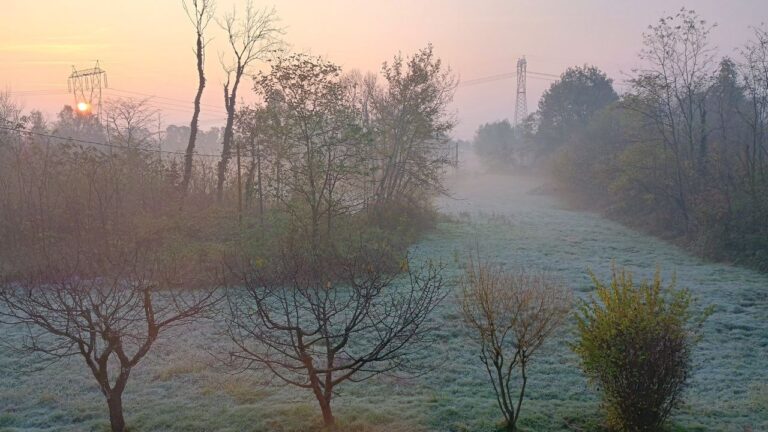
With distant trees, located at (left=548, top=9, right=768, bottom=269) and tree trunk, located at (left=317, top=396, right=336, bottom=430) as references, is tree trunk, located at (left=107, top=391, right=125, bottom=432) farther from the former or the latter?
distant trees, located at (left=548, top=9, right=768, bottom=269)

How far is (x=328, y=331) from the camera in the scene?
26.5 feet

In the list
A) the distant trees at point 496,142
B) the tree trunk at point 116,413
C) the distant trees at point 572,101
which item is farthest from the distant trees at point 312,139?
the distant trees at point 496,142

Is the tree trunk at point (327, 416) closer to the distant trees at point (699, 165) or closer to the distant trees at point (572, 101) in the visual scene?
the distant trees at point (699, 165)

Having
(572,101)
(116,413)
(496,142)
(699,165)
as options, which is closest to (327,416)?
(116,413)

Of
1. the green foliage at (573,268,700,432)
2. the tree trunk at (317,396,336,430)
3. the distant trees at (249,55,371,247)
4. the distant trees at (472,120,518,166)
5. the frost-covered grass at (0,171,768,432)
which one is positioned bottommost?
the frost-covered grass at (0,171,768,432)

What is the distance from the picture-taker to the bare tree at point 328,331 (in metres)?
5.45

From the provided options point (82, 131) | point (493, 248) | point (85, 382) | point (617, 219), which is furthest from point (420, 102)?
point (82, 131)

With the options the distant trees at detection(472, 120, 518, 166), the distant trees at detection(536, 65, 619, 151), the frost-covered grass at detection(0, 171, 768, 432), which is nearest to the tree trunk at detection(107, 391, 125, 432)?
the frost-covered grass at detection(0, 171, 768, 432)

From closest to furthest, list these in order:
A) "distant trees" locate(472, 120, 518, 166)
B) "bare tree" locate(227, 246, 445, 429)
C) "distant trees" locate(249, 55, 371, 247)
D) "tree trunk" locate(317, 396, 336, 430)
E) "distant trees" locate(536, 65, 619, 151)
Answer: "bare tree" locate(227, 246, 445, 429) < "tree trunk" locate(317, 396, 336, 430) < "distant trees" locate(249, 55, 371, 247) < "distant trees" locate(536, 65, 619, 151) < "distant trees" locate(472, 120, 518, 166)

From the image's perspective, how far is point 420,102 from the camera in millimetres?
23797

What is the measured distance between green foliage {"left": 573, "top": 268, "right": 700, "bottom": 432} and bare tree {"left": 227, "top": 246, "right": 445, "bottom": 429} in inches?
68.9

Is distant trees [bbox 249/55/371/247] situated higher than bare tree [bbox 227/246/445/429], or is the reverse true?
distant trees [bbox 249/55/371/247]

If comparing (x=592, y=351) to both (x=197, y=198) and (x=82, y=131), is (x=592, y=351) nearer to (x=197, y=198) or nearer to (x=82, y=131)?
(x=197, y=198)

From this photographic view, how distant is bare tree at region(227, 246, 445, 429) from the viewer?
17.9 feet
